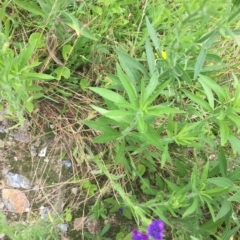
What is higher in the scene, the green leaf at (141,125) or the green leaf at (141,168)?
the green leaf at (141,125)

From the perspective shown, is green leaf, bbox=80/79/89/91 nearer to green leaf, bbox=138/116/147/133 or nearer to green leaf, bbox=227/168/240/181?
green leaf, bbox=138/116/147/133

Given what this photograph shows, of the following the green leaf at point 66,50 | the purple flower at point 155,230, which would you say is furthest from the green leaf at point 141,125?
the green leaf at point 66,50

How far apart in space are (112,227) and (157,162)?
0.36 metres

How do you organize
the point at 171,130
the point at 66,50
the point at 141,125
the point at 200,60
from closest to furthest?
the point at 141,125, the point at 200,60, the point at 171,130, the point at 66,50

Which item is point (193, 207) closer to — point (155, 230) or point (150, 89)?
point (155, 230)

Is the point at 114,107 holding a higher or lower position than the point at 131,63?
lower

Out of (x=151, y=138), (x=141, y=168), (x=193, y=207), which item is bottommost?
(x=141, y=168)

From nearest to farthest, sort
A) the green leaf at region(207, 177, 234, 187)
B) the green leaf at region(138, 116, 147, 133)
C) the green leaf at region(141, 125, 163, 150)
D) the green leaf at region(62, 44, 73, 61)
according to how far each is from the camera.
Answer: the green leaf at region(138, 116, 147, 133) < the green leaf at region(141, 125, 163, 150) < the green leaf at region(207, 177, 234, 187) < the green leaf at region(62, 44, 73, 61)

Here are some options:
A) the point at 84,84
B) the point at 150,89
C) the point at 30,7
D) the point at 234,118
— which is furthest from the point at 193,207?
the point at 30,7

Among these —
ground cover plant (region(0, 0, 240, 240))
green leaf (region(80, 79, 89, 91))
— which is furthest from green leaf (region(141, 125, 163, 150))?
green leaf (region(80, 79, 89, 91))

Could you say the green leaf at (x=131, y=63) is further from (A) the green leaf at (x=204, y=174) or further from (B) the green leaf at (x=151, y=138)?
(A) the green leaf at (x=204, y=174)

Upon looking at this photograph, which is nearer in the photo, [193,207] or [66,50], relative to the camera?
[193,207]

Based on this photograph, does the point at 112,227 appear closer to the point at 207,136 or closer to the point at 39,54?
the point at 207,136

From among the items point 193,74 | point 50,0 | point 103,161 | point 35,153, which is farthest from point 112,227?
point 50,0
